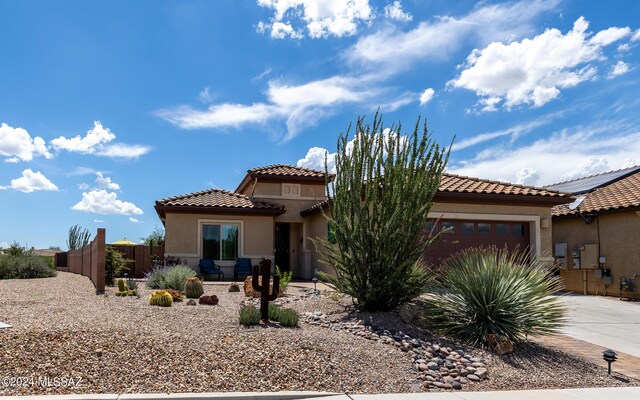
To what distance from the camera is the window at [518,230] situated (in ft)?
62.7

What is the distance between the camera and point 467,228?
60.4ft

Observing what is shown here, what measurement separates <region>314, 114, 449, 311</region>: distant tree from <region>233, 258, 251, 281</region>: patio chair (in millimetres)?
11215

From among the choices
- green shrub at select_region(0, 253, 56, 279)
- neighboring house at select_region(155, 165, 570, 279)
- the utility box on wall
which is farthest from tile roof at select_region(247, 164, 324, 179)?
the utility box on wall

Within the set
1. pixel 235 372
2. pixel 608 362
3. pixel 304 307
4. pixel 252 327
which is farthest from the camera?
pixel 304 307

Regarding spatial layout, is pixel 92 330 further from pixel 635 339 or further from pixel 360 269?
pixel 635 339

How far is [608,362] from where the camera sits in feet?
26.8

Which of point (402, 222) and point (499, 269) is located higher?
point (402, 222)

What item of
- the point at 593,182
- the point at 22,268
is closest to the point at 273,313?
the point at 22,268

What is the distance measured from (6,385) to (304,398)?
3.47 metres

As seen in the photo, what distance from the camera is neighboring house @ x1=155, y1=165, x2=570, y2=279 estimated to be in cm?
1834

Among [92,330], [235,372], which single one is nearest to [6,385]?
[92,330]

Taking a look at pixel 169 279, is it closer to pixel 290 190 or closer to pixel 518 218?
pixel 290 190

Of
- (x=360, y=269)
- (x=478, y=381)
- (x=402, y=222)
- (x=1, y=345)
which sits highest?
(x=402, y=222)

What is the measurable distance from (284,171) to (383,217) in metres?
14.7
